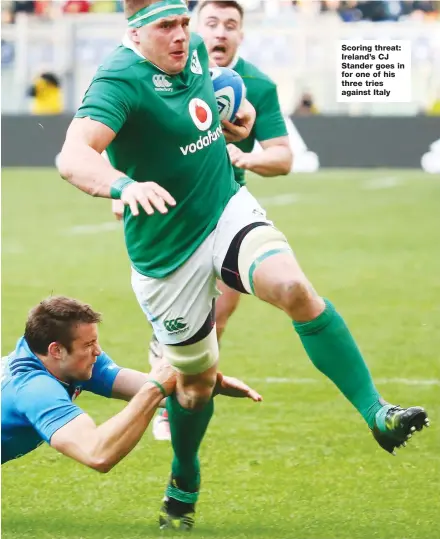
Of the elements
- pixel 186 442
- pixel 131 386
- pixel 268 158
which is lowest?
pixel 186 442

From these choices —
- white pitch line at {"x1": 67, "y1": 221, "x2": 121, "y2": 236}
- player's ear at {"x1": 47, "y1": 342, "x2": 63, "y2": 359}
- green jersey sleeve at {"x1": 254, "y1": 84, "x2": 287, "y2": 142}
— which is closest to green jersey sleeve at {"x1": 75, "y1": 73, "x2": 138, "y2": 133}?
player's ear at {"x1": 47, "y1": 342, "x2": 63, "y2": 359}

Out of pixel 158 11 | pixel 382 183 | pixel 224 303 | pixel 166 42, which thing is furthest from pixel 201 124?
pixel 382 183

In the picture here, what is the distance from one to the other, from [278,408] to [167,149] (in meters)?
2.94

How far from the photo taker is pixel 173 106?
528 centimetres

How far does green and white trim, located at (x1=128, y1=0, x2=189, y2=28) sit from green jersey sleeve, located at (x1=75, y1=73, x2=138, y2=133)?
27 cm

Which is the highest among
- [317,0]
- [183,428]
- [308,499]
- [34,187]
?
[183,428]

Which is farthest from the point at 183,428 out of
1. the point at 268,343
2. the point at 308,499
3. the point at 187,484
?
the point at 268,343

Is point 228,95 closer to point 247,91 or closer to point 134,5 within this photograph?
point 134,5

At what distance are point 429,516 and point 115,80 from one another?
7.44 ft

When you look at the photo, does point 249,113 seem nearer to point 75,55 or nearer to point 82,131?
point 82,131

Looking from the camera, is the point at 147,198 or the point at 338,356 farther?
the point at 338,356

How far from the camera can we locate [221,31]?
7.04m

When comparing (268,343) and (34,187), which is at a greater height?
(268,343)

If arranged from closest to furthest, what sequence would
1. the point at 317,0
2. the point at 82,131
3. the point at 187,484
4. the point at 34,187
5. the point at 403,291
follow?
the point at 82,131 → the point at 187,484 → the point at 403,291 → the point at 34,187 → the point at 317,0
